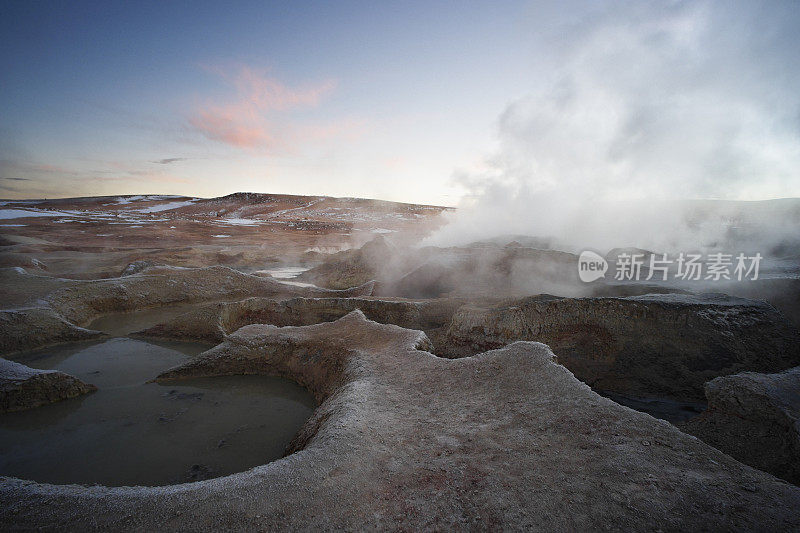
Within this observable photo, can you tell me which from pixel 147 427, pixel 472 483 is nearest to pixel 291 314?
pixel 147 427

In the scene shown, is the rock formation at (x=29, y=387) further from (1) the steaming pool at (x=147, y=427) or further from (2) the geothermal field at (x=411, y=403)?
(1) the steaming pool at (x=147, y=427)

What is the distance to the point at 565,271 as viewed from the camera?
38.5ft

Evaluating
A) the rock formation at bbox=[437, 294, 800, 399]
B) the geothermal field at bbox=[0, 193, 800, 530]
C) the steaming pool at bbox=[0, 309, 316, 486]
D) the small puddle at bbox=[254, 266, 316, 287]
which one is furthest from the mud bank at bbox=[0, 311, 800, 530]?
the small puddle at bbox=[254, 266, 316, 287]

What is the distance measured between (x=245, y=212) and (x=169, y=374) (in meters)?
76.6

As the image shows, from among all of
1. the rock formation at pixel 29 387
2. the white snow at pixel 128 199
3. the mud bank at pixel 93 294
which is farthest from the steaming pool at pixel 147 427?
the white snow at pixel 128 199

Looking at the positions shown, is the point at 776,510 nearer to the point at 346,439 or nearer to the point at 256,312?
the point at 346,439

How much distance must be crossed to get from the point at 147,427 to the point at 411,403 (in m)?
4.37

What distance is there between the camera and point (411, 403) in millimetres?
4270

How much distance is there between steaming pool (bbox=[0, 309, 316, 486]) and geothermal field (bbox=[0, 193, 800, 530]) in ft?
0.11

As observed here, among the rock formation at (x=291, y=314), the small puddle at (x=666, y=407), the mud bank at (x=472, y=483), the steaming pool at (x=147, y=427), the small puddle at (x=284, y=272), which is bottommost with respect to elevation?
the steaming pool at (x=147, y=427)

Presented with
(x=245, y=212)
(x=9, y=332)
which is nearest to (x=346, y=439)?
(x=9, y=332)

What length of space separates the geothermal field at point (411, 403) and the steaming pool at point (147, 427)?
1.3 inches

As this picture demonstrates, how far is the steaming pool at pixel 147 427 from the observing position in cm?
454

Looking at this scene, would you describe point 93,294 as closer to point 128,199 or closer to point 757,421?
point 757,421
